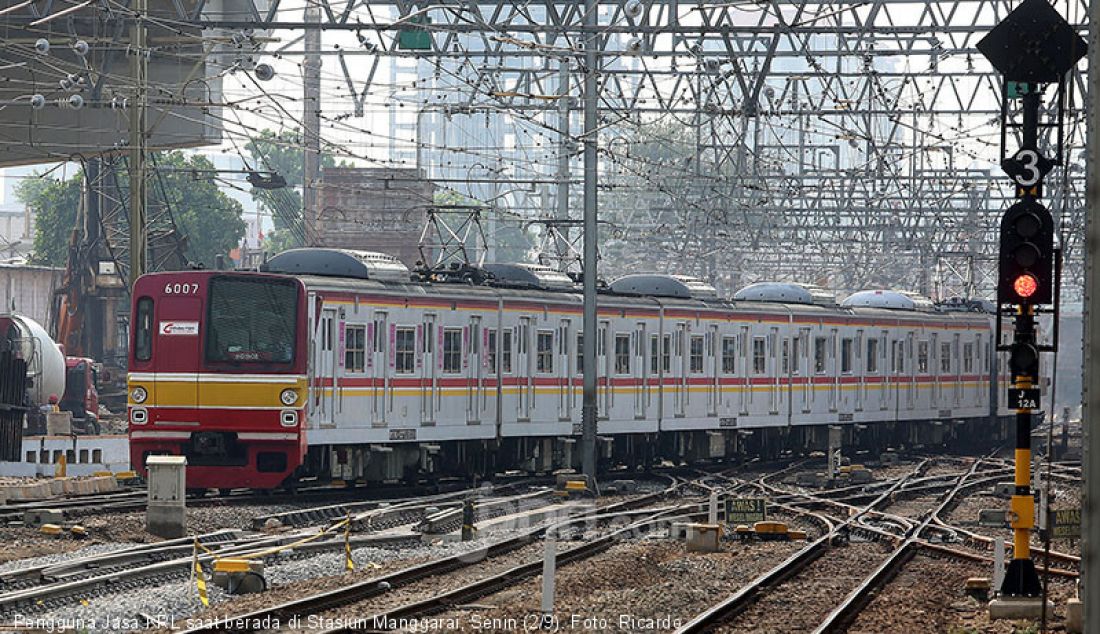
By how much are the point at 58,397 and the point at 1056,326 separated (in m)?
Answer: 30.4

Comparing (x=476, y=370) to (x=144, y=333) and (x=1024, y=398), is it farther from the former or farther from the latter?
(x=1024, y=398)

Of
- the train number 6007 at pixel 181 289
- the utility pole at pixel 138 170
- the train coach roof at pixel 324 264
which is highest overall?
the utility pole at pixel 138 170

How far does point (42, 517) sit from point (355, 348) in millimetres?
5064

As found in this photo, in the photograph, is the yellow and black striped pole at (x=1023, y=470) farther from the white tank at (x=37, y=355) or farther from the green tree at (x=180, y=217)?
the green tree at (x=180, y=217)

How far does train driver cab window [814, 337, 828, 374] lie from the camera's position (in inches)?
1347

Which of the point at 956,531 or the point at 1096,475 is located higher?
the point at 1096,475

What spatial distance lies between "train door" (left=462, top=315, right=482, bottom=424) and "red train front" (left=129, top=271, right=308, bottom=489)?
3.86 metres

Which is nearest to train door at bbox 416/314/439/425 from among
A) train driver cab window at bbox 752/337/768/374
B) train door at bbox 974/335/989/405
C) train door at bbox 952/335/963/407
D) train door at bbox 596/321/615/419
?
train door at bbox 596/321/615/419

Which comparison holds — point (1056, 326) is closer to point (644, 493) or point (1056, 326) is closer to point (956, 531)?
point (956, 531)

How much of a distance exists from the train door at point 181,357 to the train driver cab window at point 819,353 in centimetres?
1598

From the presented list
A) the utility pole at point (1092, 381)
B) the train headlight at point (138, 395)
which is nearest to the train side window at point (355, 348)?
the train headlight at point (138, 395)

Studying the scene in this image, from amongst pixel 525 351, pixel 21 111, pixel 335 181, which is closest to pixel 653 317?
pixel 525 351

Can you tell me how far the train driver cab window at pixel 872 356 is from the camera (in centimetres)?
3608

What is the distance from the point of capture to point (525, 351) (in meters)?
25.6
